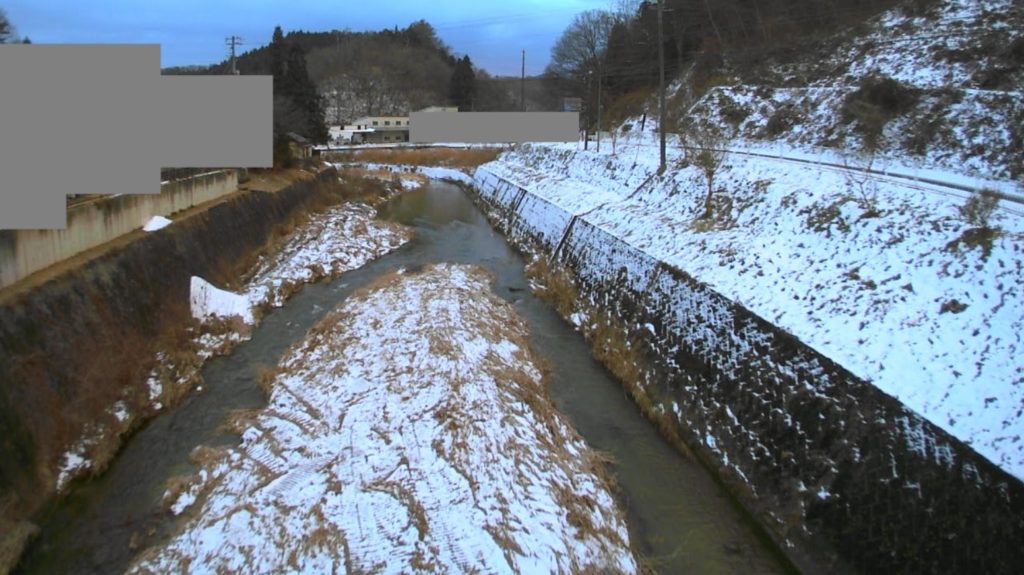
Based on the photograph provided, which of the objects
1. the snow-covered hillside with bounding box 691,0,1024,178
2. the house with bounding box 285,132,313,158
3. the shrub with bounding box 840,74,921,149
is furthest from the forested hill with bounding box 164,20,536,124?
the shrub with bounding box 840,74,921,149

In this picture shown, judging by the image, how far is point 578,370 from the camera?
10.1 metres

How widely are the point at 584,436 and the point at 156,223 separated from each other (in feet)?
32.9

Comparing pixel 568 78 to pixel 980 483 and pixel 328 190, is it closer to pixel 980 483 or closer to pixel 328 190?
pixel 328 190

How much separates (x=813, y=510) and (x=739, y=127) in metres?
18.4

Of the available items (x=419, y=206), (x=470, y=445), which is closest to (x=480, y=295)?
(x=470, y=445)

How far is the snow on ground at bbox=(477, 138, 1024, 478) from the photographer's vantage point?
5511 mm

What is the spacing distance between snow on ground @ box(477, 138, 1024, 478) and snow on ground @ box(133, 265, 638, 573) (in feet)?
10.7

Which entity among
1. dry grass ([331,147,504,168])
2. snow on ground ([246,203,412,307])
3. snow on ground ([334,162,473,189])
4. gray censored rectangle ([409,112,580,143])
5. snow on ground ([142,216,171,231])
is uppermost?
gray censored rectangle ([409,112,580,143])

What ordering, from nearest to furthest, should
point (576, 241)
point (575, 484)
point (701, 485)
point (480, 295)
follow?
point (575, 484)
point (701, 485)
point (480, 295)
point (576, 241)

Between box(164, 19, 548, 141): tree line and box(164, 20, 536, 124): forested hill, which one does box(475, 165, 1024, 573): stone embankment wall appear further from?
box(164, 20, 536, 124): forested hill

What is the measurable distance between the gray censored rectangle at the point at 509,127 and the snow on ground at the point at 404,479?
89.9ft

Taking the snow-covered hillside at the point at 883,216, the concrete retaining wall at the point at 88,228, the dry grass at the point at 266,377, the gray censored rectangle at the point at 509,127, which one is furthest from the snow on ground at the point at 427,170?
the dry grass at the point at 266,377

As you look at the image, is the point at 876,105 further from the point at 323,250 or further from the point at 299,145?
the point at 299,145

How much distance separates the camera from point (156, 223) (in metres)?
12.2
